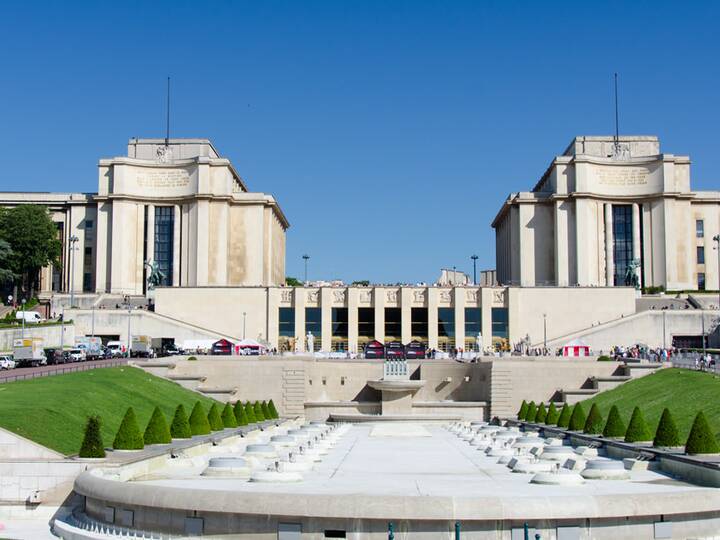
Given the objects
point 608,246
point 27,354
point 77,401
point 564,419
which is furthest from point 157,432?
point 608,246

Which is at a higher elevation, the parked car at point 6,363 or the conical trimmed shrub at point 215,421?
the parked car at point 6,363

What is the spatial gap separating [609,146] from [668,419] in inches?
3896

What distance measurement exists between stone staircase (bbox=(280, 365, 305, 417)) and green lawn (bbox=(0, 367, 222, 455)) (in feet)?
30.6

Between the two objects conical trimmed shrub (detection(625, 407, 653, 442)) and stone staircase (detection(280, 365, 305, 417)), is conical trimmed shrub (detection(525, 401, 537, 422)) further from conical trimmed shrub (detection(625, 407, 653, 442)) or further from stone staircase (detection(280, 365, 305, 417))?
conical trimmed shrub (detection(625, 407, 653, 442))

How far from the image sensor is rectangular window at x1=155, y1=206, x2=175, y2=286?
12794 cm

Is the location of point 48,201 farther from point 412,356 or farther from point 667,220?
point 667,220

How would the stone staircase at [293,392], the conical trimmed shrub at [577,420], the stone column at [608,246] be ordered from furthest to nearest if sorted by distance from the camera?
the stone column at [608,246]
the stone staircase at [293,392]
the conical trimmed shrub at [577,420]

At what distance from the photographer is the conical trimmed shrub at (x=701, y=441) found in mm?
33125

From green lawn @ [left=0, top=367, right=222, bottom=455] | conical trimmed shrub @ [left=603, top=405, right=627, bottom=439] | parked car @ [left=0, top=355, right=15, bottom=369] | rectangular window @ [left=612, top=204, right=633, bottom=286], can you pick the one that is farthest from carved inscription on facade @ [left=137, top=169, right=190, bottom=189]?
conical trimmed shrub @ [left=603, top=405, right=627, bottom=439]

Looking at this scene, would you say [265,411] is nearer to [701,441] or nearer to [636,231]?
[701,441]

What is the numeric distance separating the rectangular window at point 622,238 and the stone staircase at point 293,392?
60416 mm

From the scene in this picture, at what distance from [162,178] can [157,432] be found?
92750 millimetres

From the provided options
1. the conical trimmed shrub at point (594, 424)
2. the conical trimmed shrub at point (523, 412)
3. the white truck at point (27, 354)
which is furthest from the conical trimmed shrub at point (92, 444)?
the conical trimmed shrub at point (523, 412)

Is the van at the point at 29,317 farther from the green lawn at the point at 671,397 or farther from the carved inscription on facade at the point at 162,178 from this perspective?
the green lawn at the point at 671,397
